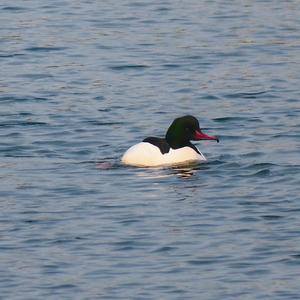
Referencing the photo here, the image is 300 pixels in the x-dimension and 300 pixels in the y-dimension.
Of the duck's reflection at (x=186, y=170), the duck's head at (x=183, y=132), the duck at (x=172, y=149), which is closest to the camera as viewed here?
the duck's reflection at (x=186, y=170)

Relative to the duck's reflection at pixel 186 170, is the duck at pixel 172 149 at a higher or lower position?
higher

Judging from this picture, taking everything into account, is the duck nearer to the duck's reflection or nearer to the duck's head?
the duck's head

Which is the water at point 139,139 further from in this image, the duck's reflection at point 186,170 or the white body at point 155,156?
the white body at point 155,156

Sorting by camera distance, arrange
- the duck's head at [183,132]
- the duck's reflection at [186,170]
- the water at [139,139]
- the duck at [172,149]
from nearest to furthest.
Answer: the water at [139,139] < the duck's reflection at [186,170] < the duck at [172,149] < the duck's head at [183,132]

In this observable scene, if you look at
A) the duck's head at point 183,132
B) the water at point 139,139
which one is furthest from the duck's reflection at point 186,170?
the duck's head at point 183,132

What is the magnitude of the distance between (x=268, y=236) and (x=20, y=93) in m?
9.67

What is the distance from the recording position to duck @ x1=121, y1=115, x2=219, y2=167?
21.7m

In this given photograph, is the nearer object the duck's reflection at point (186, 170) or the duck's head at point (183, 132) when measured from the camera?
the duck's reflection at point (186, 170)

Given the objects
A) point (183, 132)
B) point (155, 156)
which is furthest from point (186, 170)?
point (183, 132)

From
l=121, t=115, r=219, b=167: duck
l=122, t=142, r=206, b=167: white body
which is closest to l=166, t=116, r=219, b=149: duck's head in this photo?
l=121, t=115, r=219, b=167: duck

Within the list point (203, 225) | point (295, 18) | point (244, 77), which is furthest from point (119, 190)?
point (295, 18)

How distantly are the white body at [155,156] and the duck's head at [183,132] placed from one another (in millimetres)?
106

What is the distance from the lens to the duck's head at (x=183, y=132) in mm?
22359

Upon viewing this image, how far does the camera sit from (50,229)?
18.2 meters
